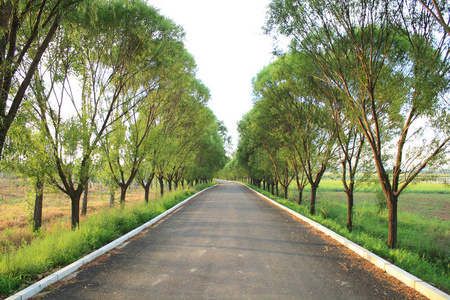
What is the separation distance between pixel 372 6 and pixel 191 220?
9.70 metres

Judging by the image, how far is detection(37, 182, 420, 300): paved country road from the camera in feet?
13.4

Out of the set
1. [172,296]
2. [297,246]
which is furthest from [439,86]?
[172,296]

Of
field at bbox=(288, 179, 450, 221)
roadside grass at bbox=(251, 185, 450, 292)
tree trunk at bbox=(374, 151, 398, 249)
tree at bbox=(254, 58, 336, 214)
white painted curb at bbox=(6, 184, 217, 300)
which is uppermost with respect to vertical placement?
tree at bbox=(254, 58, 336, 214)

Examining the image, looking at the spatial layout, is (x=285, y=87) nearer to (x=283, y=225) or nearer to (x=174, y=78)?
(x=174, y=78)

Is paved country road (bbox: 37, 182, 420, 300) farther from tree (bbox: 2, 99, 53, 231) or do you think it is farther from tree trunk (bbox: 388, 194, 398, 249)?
tree (bbox: 2, 99, 53, 231)

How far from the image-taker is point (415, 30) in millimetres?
7660

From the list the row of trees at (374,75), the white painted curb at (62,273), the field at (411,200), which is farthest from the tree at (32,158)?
the field at (411,200)

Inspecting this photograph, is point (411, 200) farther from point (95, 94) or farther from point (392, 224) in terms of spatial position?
point (95, 94)

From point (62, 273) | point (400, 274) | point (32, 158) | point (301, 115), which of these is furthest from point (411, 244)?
point (32, 158)

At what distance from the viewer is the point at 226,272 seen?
16.3ft

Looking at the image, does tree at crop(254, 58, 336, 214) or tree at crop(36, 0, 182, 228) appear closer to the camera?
tree at crop(36, 0, 182, 228)

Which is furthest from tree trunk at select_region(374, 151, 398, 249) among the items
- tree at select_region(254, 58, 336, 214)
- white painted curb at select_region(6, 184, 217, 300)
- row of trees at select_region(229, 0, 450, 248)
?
white painted curb at select_region(6, 184, 217, 300)

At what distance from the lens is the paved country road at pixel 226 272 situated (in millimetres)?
4094

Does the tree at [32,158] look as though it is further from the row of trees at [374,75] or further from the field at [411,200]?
the field at [411,200]
